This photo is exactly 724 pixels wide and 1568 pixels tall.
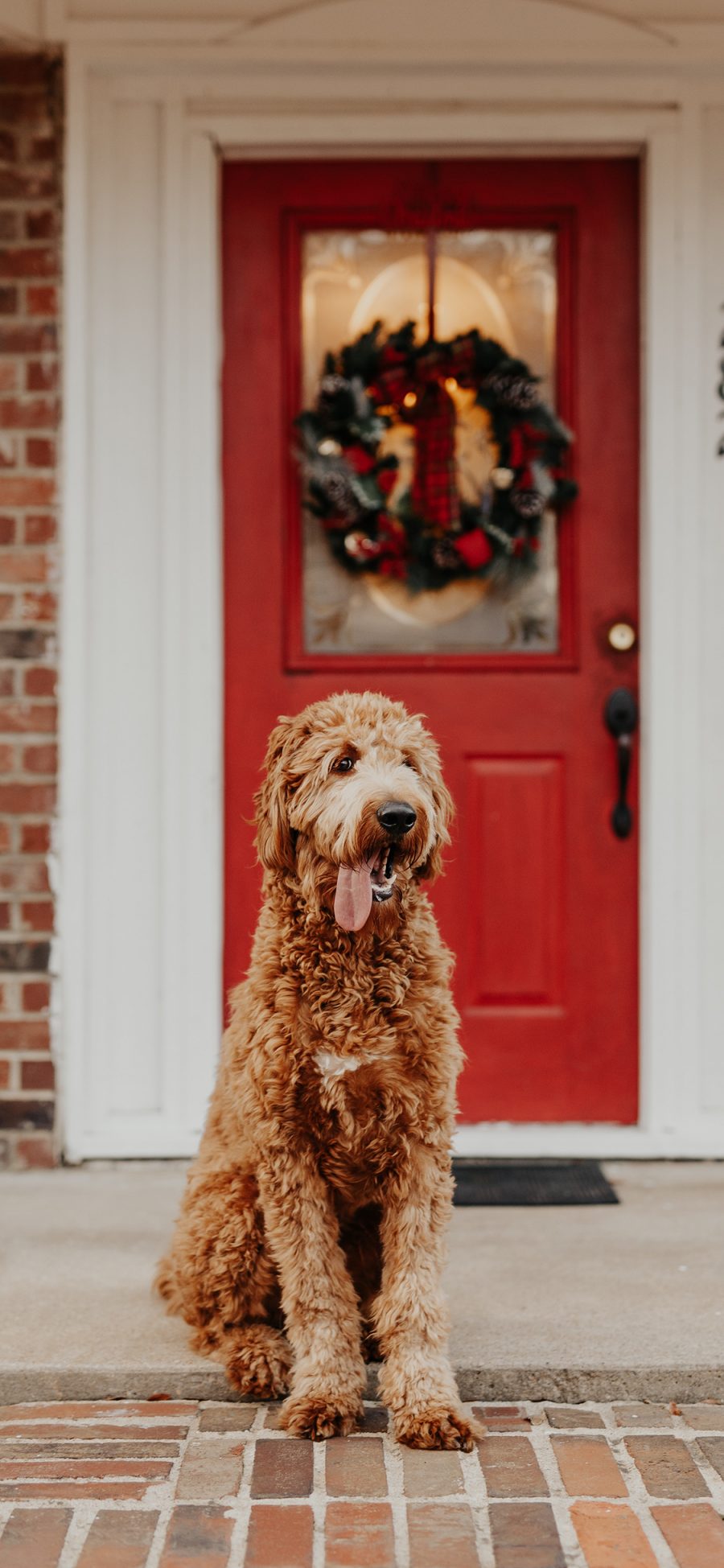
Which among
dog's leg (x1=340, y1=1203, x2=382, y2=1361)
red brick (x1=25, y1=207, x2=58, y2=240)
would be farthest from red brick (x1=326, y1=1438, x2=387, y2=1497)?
red brick (x1=25, y1=207, x2=58, y2=240)

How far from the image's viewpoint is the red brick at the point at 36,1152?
4340 millimetres

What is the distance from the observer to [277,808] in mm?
2711

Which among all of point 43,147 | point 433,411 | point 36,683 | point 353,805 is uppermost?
point 43,147

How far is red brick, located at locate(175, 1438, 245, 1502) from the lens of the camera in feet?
8.38

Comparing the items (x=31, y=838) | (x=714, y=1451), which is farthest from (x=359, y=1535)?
(x=31, y=838)

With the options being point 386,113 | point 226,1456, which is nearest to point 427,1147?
point 226,1456

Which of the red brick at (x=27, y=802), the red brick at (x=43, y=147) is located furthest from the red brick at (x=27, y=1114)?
the red brick at (x=43, y=147)

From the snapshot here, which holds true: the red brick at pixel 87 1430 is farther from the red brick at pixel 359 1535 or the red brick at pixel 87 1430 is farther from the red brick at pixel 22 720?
the red brick at pixel 22 720

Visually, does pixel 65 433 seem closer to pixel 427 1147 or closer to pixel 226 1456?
pixel 427 1147

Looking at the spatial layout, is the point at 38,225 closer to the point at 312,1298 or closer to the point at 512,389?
the point at 512,389

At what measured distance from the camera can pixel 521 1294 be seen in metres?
3.33

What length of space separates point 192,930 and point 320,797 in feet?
6.27

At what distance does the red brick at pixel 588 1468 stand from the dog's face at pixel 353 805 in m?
1.02

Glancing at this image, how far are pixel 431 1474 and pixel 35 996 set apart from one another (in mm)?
2159
